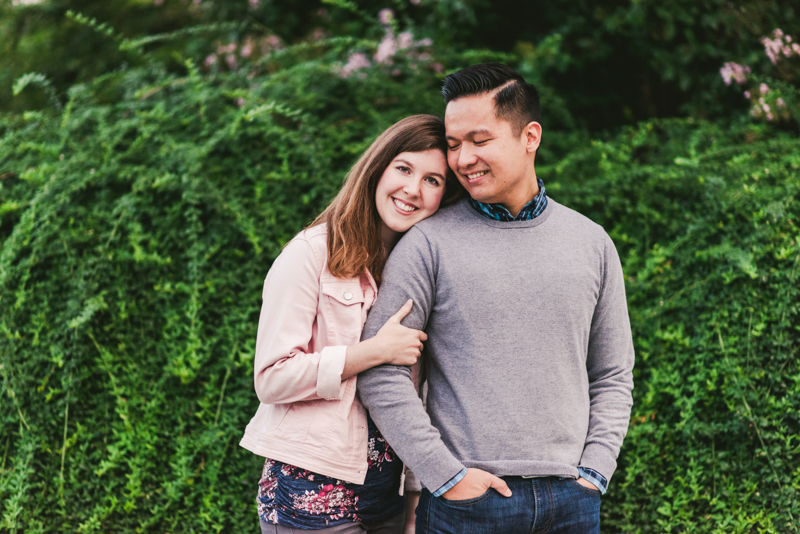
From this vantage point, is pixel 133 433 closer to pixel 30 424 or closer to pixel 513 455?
pixel 30 424

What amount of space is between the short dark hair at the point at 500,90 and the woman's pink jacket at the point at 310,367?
63 centimetres

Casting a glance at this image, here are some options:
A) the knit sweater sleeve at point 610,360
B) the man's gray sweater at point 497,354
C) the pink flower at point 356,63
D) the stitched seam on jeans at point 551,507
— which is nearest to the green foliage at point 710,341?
the knit sweater sleeve at point 610,360

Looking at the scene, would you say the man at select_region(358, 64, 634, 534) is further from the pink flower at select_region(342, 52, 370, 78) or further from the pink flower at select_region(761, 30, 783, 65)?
the pink flower at select_region(761, 30, 783, 65)

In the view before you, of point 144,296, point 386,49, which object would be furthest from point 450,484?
point 386,49

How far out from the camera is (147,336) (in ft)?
9.18

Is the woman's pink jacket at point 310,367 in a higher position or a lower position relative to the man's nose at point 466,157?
lower

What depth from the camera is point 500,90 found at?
5.68ft

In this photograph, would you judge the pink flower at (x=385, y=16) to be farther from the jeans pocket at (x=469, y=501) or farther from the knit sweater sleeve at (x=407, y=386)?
the jeans pocket at (x=469, y=501)

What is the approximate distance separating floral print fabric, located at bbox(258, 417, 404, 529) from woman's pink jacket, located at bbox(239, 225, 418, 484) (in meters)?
0.05

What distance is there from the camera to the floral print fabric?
163cm

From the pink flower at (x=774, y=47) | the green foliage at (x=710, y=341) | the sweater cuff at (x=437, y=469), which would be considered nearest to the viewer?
the sweater cuff at (x=437, y=469)

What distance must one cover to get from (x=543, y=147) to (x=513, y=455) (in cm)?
257

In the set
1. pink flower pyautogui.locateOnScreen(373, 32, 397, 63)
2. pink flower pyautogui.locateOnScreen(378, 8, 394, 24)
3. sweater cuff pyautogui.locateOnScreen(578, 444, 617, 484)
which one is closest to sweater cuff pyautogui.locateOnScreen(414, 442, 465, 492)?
sweater cuff pyautogui.locateOnScreen(578, 444, 617, 484)

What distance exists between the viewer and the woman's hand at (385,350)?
5.23 feet
